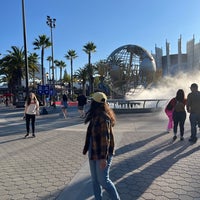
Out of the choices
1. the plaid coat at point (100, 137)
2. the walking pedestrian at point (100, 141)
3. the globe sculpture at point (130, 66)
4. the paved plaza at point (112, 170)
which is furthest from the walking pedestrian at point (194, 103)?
the globe sculpture at point (130, 66)

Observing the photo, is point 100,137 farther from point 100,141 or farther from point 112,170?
point 112,170

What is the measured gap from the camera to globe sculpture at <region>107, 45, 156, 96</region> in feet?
69.2

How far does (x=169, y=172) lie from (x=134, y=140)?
299cm

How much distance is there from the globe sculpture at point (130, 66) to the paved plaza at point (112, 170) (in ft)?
44.7

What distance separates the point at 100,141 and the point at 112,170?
2086 millimetres

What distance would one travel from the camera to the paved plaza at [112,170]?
12.8ft

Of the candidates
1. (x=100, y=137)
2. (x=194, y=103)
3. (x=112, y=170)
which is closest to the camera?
(x=100, y=137)

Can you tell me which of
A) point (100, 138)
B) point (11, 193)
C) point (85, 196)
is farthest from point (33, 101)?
point (100, 138)

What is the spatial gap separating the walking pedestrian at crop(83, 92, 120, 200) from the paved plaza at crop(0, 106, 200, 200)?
770 millimetres

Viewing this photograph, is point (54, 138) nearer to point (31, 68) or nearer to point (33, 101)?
point (33, 101)

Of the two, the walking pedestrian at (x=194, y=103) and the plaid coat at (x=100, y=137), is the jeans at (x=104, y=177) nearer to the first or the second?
the plaid coat at (x=100, y=137)

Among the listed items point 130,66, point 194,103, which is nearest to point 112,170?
point 194,103

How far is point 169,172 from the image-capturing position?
4.73 meters

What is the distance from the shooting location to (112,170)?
488 cm
